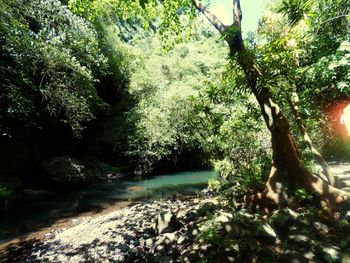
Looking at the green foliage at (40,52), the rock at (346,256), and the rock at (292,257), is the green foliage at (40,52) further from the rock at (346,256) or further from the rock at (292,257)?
the rock at (346,256)

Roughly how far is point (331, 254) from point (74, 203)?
11.1 meters

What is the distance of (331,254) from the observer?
12.3 feet

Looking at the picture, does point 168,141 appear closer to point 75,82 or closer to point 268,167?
point 75,82

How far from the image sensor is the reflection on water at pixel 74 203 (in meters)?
9.21

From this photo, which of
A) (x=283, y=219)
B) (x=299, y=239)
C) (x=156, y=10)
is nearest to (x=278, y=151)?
(x=283, y=219)

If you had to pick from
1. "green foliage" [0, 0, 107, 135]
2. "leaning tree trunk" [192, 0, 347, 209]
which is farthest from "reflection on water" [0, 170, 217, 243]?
"leaning tree trunk" [192, 0, 347, 209]

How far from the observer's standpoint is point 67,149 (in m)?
19.4

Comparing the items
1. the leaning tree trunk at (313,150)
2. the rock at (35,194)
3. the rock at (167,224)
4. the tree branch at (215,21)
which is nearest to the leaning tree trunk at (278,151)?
the tree branch at (215,21)

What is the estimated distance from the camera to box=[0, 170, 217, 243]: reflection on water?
921 cm

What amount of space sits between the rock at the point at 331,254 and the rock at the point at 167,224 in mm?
3489

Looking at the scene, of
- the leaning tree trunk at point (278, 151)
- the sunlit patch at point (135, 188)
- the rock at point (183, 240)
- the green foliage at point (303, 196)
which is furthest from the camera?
the sunlit patch at point (135, 188)

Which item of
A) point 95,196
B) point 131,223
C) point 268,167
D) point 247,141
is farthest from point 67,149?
point 268,167

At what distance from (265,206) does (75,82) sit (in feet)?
36.1

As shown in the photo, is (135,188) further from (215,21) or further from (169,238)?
(215,21)
